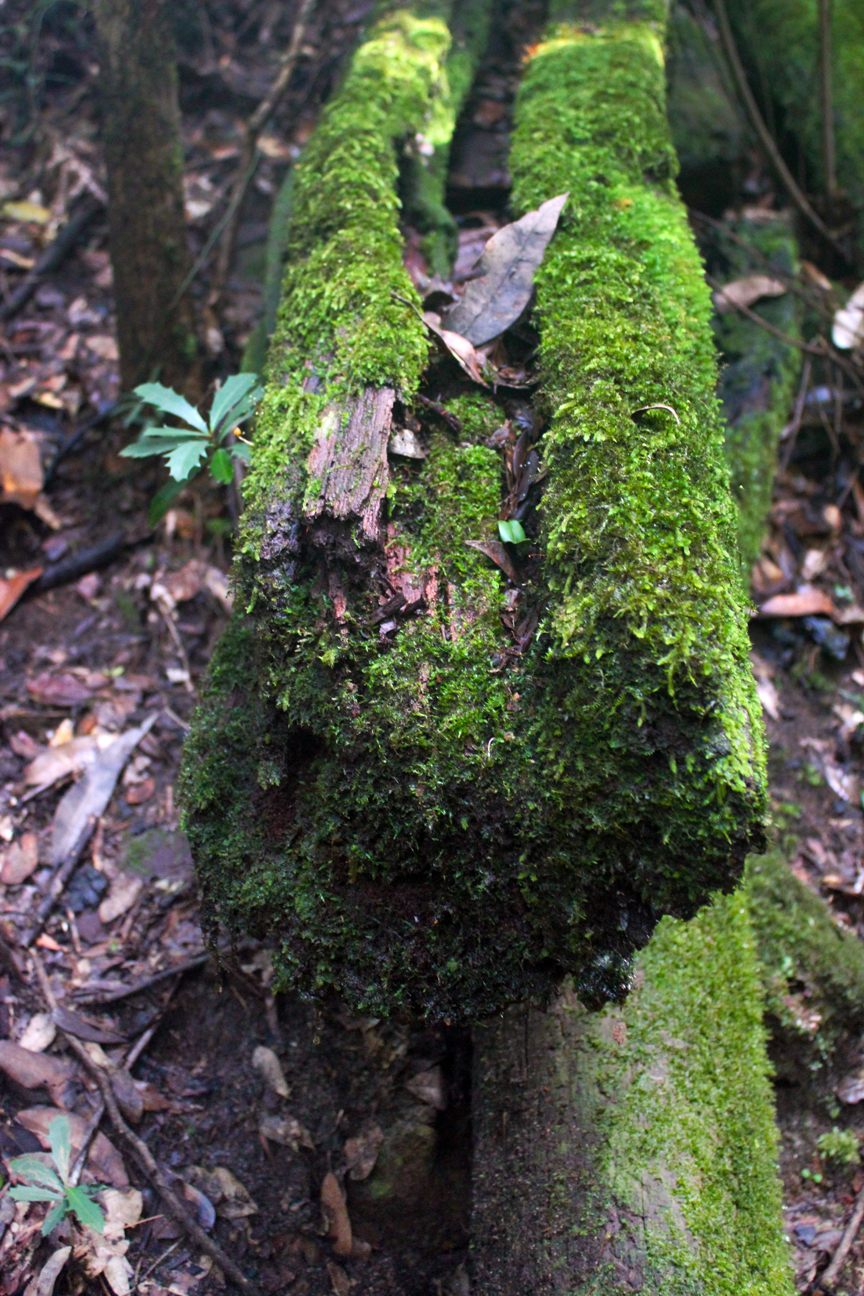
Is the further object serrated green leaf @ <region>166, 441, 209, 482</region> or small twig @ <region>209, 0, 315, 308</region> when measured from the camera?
small twig @ <region>209, 0, 315, 308</region>

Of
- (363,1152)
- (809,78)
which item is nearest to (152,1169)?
(363,1152)

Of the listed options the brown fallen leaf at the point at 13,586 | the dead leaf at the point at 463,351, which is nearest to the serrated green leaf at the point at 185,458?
the dead leaf at the point at 463,351

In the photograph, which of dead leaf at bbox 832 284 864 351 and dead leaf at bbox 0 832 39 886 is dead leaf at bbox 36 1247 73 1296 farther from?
dead leaf at bbox 832 284 864 351

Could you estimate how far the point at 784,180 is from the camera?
13.6 feet

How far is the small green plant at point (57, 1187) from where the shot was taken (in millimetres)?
1840

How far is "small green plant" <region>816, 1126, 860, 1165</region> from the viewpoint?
233cm

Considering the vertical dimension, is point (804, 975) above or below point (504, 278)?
below

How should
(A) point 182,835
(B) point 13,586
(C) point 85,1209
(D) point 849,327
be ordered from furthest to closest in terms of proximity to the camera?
(D) point 849,327, (B) point 13,586, (A) point 182,835, (C) point 85,1209

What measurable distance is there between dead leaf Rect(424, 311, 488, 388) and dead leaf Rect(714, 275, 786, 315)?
216 centimetres

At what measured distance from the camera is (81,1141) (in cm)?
211

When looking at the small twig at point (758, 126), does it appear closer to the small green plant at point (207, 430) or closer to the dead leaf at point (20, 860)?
the small green plant at point (207, 430)

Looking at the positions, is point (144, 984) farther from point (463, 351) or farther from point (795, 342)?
point (795, 342)

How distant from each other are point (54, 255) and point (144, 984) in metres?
3.96

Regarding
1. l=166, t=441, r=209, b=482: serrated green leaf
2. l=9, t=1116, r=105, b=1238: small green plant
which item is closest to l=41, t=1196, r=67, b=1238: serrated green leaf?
l=9, t=1116, r=105, b=1238: small green plant
